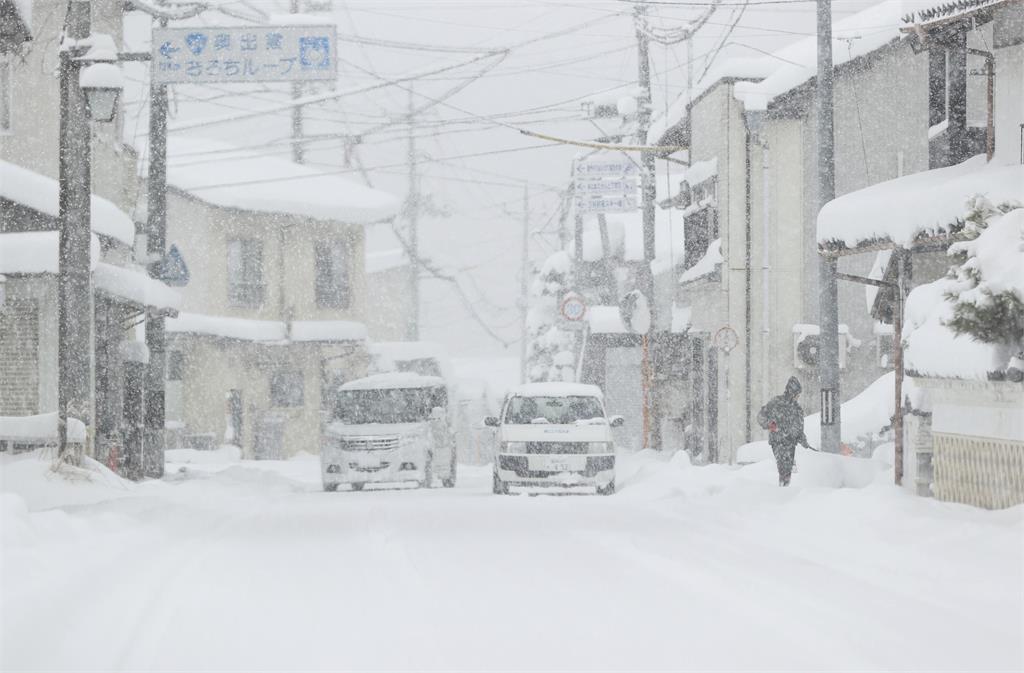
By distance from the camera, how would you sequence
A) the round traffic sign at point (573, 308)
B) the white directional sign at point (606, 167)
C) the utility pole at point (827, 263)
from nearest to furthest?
the utility pole at point (827, 263)
the white directional sign at point (606, 167)
the round traffic sign at point (573, 308)

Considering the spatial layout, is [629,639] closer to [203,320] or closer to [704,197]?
[704,197]

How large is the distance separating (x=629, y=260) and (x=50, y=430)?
93.4 ft

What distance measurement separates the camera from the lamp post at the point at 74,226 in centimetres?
1958

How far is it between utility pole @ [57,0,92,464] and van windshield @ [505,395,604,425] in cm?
669

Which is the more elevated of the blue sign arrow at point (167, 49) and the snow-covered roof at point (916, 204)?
the blue sign arrow at point (167, 49)

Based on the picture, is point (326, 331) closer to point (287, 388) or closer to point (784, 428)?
point (287, 388)

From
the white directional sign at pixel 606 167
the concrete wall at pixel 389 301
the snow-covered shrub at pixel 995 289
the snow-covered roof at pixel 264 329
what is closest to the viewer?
the snow-covered shrub at pixel 995 289

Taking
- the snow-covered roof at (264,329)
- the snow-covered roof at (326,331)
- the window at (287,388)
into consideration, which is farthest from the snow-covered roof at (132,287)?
the window at (287,388)

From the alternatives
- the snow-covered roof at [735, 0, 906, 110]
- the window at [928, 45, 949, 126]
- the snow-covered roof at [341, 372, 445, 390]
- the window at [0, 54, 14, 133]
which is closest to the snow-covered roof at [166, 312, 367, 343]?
the window at [0, 54, 14, 133]

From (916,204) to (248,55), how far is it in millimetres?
9664

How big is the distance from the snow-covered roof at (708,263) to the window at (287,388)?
18.6 meters

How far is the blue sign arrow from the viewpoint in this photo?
20406 mm

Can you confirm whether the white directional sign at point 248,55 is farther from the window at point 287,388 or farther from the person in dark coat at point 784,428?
the window at point 287,388

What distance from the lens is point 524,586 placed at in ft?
33.2
